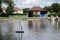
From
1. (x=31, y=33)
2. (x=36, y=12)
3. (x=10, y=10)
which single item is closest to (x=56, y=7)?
(x=36, y=12)

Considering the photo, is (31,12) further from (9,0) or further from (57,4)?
(57,4)

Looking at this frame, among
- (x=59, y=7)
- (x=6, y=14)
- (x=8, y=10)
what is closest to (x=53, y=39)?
(x=6, y=14)

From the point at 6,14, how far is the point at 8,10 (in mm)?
4647

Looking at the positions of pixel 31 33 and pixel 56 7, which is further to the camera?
pixel 56 7

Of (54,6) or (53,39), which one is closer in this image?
(53,39)

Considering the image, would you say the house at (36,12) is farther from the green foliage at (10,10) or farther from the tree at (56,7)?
the tree at (56,7)

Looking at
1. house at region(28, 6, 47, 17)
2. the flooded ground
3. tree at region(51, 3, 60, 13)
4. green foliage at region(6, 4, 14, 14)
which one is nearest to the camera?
the flooded ground

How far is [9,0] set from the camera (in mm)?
72875

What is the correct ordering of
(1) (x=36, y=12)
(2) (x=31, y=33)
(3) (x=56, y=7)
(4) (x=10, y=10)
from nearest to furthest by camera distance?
(2) (x=31, y=33) < (4) (x=10, y=10) < (1) (x=36, y=12) < (3) (x=56, y=7)

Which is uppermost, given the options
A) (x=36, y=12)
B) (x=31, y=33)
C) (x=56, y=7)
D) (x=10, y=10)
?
(x=31, y=33)

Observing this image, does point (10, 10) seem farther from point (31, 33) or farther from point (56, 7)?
point (31, 33)

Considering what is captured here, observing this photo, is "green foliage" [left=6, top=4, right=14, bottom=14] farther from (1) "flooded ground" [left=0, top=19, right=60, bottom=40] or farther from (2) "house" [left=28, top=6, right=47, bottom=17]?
(1) "flooded ground" [left=0, top=19, right=60, bottom=40]

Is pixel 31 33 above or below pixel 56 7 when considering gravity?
above

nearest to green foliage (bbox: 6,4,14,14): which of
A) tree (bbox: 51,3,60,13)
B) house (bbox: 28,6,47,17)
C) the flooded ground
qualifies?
house (bbox: 28,6,47,17)
